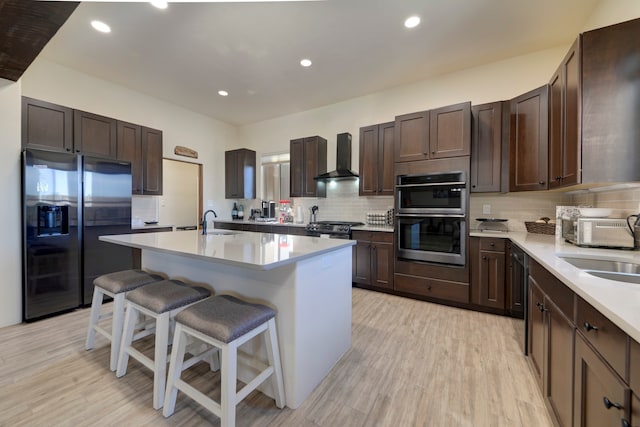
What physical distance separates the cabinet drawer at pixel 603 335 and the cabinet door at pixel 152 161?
4874mm

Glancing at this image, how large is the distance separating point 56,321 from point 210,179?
10.9 feet

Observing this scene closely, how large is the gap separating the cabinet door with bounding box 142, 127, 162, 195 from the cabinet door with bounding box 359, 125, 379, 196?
10.7ft

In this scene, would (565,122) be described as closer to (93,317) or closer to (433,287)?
(433,287)

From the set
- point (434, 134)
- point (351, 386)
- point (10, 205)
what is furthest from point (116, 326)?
point (434, 134)

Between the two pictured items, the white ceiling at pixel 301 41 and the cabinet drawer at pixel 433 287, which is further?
the cabinet drawer at pixel 433 287

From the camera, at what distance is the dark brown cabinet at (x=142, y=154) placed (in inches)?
147

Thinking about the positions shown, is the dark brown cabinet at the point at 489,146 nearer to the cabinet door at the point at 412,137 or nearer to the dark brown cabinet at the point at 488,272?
the cabinet door at the point at 412,137

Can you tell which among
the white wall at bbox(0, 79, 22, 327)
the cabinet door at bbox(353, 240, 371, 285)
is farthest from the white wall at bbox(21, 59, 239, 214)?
the cabinet door at bbox(353, 240, 371, 285)

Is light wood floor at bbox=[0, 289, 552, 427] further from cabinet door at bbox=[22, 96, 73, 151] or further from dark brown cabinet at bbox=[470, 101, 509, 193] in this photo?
cabinet door at bbox=[22, 96, 73, 151]

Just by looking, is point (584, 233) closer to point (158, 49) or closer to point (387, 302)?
point (387, 302)

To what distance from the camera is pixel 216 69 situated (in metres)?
3.47

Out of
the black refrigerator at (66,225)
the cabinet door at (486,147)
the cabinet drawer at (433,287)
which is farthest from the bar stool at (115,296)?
the cabinet door at (486,147)

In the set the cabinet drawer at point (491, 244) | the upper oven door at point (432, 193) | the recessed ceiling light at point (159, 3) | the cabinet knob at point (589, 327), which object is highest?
the recessed ceiling light at point (159, 3)

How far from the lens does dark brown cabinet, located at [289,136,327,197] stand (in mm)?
4453
